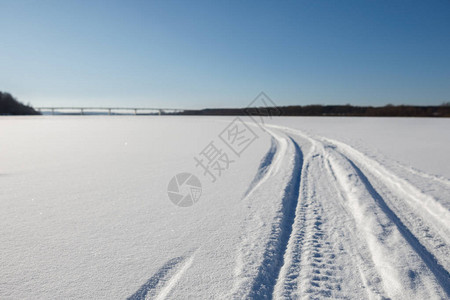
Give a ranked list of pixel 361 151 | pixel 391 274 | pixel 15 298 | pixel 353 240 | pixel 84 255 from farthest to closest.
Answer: pixel 361 151
pixel 353 240
pixel 84 255
pixel 391 274
pixel 15 298

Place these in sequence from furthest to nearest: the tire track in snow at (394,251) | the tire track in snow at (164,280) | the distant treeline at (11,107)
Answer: the distant treeline at (11,107), the tire track in snow at (394,251), the tire track in snow at (164,280)

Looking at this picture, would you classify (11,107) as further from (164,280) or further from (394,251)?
(394,251)

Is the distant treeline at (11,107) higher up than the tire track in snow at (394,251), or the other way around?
the distant treeline at (11,107)

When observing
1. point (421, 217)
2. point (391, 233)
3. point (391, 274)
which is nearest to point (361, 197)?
point (421, 217)

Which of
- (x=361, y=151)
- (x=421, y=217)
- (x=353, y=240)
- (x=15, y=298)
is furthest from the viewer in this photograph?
(x=361, y=151)

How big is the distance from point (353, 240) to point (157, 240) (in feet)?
5.41

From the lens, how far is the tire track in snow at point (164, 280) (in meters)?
1.48

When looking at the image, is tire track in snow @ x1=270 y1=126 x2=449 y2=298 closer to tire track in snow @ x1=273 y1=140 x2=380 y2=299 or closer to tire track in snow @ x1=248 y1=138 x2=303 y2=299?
tire track in snow @ x1=273 y1=140 x2=380 y2=299

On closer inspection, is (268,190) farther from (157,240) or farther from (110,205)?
(110,205)

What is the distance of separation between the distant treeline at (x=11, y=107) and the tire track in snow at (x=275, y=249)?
4307 centimetres

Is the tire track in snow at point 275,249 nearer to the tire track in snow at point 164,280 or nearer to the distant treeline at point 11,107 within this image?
the tire track in snow at point 164,280

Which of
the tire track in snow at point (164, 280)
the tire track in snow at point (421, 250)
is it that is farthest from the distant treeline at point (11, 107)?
the tire track in snow at point (421, 250)

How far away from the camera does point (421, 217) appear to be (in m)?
2.58

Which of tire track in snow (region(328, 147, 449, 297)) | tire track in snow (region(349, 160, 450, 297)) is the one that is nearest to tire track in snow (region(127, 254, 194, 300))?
tire track in snow (region(328, 147, 449, 297))
